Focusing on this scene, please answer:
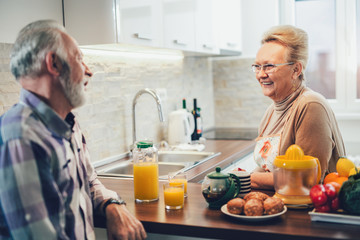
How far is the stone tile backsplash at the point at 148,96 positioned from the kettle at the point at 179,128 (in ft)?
0.34

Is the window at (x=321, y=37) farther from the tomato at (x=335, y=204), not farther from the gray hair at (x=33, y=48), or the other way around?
the gray hair at (x=33, y=48)

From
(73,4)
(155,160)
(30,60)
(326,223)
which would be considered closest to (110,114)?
(73,4)

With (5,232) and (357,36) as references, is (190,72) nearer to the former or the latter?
(357,36)

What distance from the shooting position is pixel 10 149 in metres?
1.15

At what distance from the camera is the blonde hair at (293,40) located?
194 centimetres

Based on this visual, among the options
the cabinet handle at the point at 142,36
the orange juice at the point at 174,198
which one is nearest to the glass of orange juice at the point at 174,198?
the orange juice at the point at 174,198

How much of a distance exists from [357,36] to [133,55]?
2.32 meters

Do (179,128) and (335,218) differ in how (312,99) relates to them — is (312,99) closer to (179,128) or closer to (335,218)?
(335,218)

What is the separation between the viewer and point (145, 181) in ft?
5.42

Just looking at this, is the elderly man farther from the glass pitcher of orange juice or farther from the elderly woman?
the elderly woman

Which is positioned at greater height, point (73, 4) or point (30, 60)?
point (73, 4)

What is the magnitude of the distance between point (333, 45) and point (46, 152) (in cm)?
357

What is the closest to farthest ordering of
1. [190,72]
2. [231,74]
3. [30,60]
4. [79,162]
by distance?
[30,60], [79,162], [190,72], [231,74]

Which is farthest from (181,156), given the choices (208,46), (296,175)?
(296,175)
